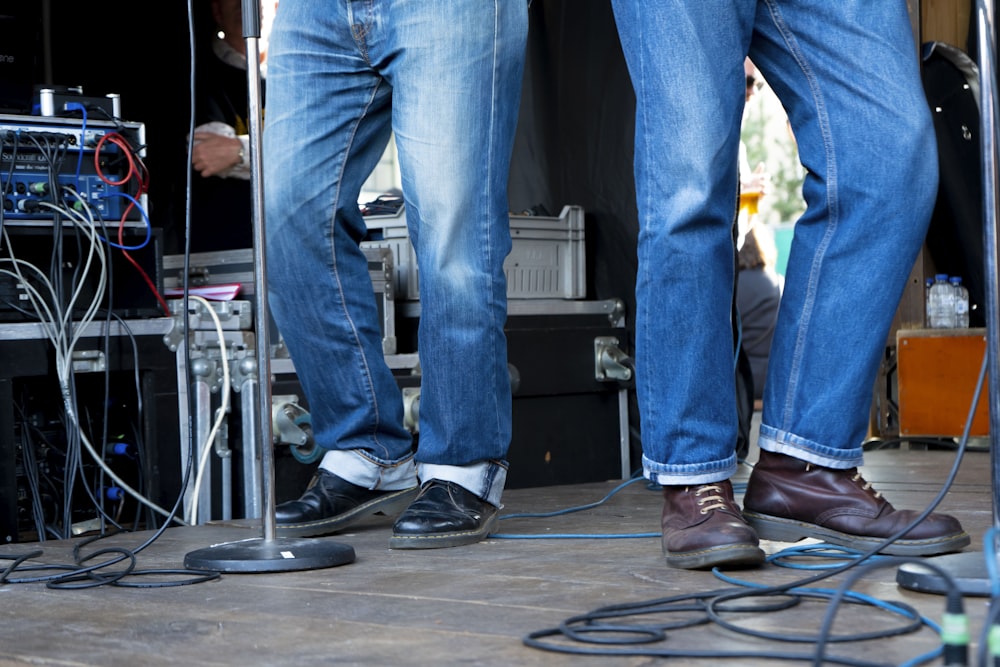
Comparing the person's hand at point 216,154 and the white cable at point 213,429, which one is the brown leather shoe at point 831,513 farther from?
the person's hand at point 216,154

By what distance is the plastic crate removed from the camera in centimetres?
288

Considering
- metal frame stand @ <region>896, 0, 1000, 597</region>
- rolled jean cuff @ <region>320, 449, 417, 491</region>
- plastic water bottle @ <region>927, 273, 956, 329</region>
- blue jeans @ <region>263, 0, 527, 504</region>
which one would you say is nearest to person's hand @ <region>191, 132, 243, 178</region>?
blue jeans @ <region>263, 0, 527, 504</region>

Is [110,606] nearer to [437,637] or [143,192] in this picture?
[437,637]

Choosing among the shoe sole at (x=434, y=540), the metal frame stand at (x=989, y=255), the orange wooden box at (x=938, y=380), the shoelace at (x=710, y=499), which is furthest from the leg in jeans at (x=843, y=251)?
the orange wooden box at (x=938, y=380)

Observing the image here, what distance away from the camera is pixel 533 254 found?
2.96 meters

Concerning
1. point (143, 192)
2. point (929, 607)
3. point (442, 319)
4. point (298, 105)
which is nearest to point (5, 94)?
point (143, 192)

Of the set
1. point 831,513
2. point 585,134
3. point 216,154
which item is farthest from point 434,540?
point 216,154

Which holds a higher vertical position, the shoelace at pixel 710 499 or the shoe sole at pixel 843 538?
the shoelace at pixel 710 499

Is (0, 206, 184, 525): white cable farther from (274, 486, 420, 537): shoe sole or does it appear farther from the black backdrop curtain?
the black backdrop curtain

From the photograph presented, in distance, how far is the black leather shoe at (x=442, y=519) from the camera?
1.71 m

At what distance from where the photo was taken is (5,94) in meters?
2.43

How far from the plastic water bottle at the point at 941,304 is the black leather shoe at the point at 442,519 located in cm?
211

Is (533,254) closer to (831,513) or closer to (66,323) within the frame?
(66,323)

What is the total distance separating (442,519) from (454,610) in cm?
46
